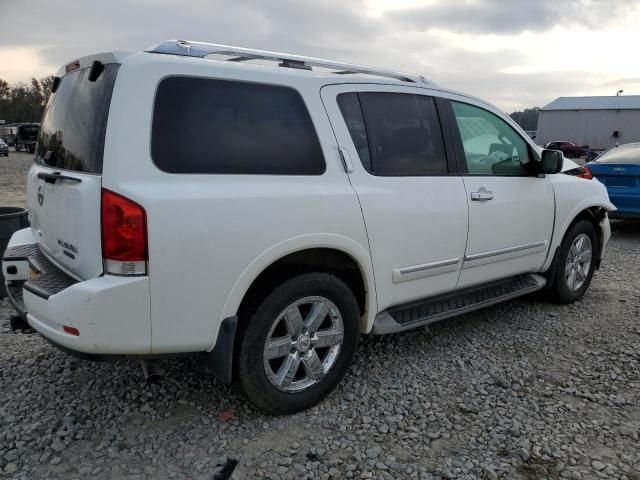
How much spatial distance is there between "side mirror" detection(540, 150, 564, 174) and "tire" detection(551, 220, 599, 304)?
2.68 feet

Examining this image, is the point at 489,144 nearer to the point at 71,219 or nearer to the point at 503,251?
the point at 503,251

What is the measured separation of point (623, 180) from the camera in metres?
7.96

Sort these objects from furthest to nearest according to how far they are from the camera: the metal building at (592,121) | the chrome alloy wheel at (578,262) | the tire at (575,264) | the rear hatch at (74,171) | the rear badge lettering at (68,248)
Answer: the metal building at (592,121) < the chrome alloy wheel at (578,262) < the tire at (575,264) < the rear badge lettering at (68,248) < the rear hatch at (74,171)

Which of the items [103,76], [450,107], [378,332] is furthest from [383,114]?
[103,76]

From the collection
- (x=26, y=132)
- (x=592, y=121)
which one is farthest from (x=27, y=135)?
(x=592, y=121)

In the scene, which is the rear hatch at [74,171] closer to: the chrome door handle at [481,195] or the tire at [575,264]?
the chrome door handle at [481,195]

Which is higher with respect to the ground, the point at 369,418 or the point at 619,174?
the point at 619,174

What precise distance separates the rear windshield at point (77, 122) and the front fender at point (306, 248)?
83cm

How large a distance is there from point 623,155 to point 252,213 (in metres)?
8.03

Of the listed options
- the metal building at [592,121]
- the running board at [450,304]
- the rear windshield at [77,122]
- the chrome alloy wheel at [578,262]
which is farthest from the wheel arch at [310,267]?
the metal building at [592,121]

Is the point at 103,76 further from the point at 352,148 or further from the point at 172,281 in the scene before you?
the point at 352,148

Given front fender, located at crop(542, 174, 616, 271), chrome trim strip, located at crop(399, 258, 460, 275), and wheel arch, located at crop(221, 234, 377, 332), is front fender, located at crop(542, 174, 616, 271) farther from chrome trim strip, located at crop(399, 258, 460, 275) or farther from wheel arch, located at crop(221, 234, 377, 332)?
wheel arch, located at crop(221, 234, 377, 332)

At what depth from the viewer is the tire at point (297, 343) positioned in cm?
265

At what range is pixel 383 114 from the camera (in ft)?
10.7
